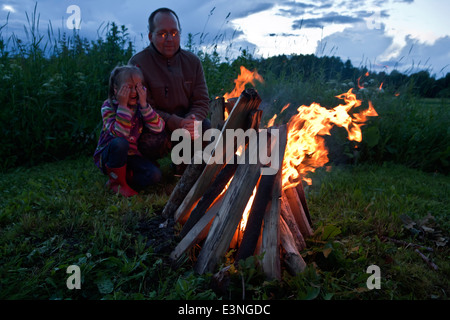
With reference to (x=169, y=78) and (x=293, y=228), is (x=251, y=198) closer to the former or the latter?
(x=293, y=228)

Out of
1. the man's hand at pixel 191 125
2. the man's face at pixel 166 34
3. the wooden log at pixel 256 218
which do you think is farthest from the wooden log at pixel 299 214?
the man's face at pixel 166 34

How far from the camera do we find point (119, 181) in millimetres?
3711

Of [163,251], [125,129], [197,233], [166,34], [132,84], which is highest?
[166,34]

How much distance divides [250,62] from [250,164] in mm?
5187

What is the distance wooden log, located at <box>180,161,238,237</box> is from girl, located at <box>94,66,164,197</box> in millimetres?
1328

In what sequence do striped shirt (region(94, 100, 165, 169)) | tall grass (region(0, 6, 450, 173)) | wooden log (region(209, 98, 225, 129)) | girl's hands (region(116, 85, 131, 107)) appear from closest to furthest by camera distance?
wooden log (region(209, 98, 225, 129)) → girl's hands (region(116, 85, 131, 107)) → striped shirt (region(94, 100, 165, 169)) → tall grass (region(0, 6, 450, 173))

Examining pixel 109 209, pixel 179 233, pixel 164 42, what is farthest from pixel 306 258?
pixel 164 42

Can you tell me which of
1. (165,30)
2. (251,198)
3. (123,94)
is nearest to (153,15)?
(165,30)

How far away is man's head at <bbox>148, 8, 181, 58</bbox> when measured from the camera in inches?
142

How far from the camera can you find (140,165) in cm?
384

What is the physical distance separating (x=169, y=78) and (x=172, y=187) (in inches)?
51.3

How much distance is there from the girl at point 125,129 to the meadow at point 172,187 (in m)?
0.22

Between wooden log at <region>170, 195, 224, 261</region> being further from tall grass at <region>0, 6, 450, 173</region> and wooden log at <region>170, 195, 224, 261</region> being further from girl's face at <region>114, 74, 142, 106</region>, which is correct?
tall grass at <region>0, 6, 450, 173</region>

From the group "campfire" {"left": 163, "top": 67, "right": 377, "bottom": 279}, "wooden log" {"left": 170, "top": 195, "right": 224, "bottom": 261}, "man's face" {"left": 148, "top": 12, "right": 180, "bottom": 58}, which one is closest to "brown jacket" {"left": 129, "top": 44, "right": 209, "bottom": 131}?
"man's face" {"left": 148, "top": 12, "right": 180, "bottom": 58}
